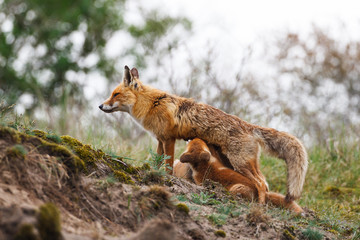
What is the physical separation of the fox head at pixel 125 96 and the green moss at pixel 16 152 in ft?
12.3

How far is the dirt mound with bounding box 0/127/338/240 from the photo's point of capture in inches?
115

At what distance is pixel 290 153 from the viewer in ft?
21.2

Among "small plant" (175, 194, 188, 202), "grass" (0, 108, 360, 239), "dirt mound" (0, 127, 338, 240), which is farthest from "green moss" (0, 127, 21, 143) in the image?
"grass" (0, 108, 360, 239)

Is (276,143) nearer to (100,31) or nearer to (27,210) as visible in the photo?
(27,210)

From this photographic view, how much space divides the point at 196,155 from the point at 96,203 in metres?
2.43

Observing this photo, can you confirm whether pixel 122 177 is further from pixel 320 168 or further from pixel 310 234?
pixel 320 168

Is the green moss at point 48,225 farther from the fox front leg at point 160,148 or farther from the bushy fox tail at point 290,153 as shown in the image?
the fox front leg at point 160,148

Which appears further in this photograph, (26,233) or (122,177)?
(122,177)

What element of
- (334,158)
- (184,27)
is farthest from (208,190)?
(184,27)

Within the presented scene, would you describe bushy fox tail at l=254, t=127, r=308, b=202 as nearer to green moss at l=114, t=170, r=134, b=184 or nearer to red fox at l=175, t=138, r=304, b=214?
red fox at l=175, t=138, r=304, b=214

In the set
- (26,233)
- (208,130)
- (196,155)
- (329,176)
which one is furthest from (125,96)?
(329,176)

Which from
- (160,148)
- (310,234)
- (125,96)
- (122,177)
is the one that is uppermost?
(125,96)

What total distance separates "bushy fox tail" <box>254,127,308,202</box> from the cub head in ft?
3.71

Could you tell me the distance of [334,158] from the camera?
10250mm
